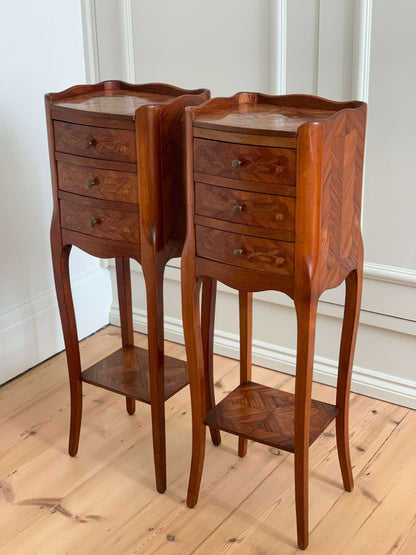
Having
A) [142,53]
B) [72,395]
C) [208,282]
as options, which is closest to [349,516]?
[208,282]

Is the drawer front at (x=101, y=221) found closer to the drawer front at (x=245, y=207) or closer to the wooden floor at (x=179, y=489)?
the drawer front at (x=245, y=207)

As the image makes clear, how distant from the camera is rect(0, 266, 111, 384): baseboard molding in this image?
2576 millimetres

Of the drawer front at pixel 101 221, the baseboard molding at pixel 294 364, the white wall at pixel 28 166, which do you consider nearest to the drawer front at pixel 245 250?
the drawer front at pixel 101 221

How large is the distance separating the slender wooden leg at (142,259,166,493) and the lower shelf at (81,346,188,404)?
65mm

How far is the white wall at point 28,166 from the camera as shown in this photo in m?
2.46

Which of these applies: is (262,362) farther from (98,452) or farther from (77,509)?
(77,509)

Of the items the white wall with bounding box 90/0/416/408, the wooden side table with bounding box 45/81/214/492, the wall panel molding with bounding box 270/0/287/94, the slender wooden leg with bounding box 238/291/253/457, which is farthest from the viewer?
the wall panel molding with bounding box 270/0/287/94

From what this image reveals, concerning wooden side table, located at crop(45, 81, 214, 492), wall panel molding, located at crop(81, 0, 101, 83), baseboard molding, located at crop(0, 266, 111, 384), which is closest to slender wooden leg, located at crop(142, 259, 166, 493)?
wooden side table, located at crop(45, 81, 214, 492)

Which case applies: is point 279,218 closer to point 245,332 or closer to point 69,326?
point 245,332

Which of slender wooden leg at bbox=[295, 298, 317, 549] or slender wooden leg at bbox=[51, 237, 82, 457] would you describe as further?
slender wooden leg at bbox=[51, 237, 82, 457]

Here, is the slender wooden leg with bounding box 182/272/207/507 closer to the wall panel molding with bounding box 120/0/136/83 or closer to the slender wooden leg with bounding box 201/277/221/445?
the slender wooden leg with bounding box 201/277/221/445

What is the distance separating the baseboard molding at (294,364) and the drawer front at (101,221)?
3.13 ft

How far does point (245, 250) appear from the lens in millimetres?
1622

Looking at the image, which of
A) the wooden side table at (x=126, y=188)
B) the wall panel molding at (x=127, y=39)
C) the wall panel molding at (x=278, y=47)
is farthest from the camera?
the wall panel molding at (x=127, y=39)
